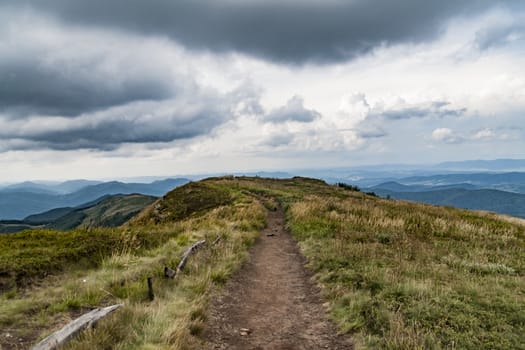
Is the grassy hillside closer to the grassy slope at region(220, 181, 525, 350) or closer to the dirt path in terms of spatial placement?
the grassy slope at region(220, 181, 525, 350)

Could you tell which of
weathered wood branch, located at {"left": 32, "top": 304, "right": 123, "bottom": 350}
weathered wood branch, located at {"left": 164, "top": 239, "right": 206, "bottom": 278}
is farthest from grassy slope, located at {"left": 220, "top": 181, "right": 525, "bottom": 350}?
weathered wood branch, located at {"left": 32, "top": 304, "right": 123, "bottom": 350}

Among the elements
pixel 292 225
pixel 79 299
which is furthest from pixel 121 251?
pixel 292 225

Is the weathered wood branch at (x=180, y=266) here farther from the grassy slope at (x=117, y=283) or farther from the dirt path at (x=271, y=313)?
the dirt path at (x=271, y=313)

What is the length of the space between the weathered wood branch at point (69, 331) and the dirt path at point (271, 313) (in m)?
2.23

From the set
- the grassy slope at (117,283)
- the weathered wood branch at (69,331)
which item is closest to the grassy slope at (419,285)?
the grassy slope at (117,283)

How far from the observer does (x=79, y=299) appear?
8.16 m

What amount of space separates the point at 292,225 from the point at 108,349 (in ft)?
50.9

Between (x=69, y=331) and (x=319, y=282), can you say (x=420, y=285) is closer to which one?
(x=319, y=282)

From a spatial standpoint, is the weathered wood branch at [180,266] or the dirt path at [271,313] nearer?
the dirt path at [271,313]

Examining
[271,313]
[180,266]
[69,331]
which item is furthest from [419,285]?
[69,331]

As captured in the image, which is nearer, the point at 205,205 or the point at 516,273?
the point at 516,273

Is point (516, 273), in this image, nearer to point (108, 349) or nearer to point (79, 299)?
point (108, 349)

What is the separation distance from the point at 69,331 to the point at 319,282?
23.5ft

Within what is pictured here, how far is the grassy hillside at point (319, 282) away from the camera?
6723mm
